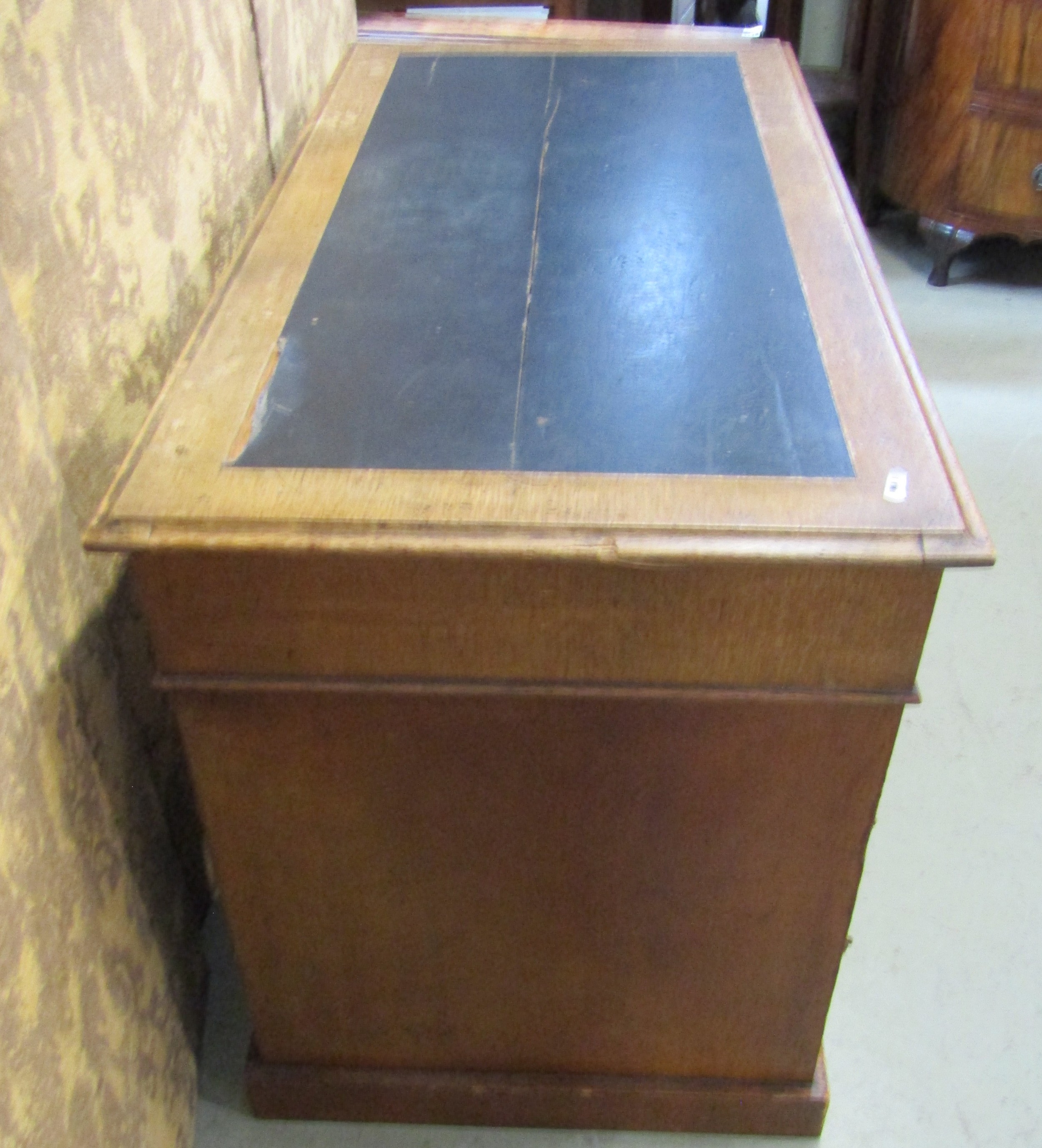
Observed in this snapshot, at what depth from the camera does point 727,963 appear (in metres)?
0.99

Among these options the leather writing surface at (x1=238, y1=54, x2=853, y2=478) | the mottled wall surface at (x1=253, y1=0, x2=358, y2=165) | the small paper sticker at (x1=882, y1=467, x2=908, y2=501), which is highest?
the mottled wall surface at (x1=253, y1=0, x2=358, y2=165)

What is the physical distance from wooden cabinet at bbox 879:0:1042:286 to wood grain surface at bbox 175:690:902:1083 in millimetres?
1942

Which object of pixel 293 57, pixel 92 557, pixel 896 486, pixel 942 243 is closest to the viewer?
pixel 896 486

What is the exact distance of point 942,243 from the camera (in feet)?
8.27

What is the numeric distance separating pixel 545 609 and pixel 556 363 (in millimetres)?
231

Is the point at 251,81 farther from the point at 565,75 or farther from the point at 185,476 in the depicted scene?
the point at 185,476

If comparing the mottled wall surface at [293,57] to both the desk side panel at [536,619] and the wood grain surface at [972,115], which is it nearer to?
the desk side panel at [536,619]

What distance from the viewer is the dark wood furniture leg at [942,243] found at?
2.48m

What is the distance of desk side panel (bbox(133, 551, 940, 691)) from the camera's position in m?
0.73

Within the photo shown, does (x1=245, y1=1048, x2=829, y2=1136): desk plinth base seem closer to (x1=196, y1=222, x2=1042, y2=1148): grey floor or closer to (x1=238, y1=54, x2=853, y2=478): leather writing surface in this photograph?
(x1=196, y1=222, x2=1042, y2=1148): grey floor

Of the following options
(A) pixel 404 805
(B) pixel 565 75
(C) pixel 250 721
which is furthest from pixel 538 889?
(B) pixel 565 75

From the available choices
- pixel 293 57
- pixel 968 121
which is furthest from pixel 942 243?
pixel 293 57

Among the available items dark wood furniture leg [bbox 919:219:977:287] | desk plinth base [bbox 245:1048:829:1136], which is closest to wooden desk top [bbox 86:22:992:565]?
desk plinth base [bbox 245:1048:829:1136]

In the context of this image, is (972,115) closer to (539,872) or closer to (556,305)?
(556,305)
